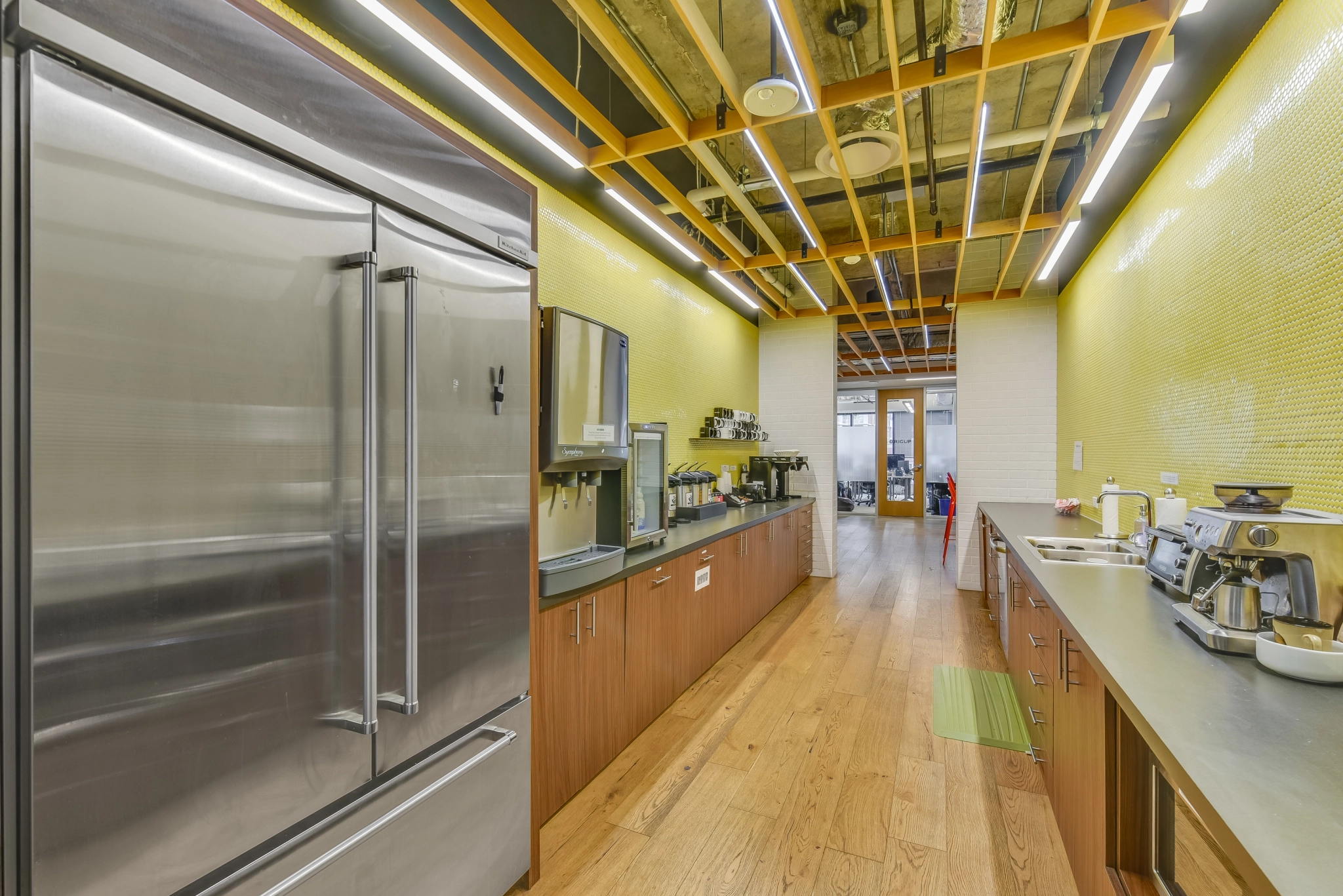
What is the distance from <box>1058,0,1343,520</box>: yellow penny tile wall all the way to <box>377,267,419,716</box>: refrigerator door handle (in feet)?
8.08

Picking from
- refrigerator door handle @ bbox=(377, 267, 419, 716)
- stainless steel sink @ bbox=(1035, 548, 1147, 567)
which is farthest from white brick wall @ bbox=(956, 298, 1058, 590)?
refrigerator door handle @ bbox=(377, 267, 419, 716)

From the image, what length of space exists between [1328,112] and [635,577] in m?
2.77

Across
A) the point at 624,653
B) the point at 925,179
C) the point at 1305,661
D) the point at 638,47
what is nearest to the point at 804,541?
the point at 925,179

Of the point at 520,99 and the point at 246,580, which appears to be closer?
the point at 246,580

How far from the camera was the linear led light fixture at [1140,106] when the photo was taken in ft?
5.92

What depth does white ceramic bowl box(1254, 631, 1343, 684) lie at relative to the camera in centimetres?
123

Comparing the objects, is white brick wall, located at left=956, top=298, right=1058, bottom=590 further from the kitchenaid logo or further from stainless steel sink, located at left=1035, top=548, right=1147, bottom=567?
the kitchenaid logo

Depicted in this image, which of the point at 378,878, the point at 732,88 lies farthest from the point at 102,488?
the point at 732,88

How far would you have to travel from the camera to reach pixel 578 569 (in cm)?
223

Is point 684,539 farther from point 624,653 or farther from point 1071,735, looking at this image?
point 1071,735

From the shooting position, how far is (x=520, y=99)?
209 centimetres

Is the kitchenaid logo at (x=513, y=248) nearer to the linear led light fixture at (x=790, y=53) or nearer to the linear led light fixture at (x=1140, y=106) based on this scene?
the linear led light fixture at (x=790, y=53)

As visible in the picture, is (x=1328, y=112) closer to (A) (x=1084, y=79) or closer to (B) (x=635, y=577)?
(A) (x=1084, y=79)

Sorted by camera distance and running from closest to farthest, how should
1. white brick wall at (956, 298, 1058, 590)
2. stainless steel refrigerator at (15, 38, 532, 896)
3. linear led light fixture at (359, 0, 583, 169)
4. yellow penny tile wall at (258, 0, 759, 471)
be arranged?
stainless steel refrigerator at (15, 38, 532, 896), linear led light fixture at (359, 0, 583, 169), yellow penny tile wall at (258, 0, 759, 471), white brick wall at (956, 298, 1058, 590)
